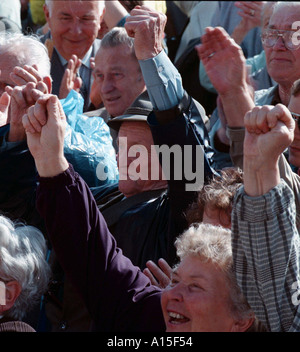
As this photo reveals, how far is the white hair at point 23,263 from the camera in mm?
3289

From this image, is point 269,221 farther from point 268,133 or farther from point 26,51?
point 26,51

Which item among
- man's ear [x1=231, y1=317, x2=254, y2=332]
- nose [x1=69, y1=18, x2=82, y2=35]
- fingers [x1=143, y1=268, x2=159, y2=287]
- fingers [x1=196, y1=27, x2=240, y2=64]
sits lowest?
fingers [x1=143, y1=268, x2=159, y2=287]

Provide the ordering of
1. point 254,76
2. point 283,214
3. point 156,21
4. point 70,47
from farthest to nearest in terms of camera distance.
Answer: point 70,47, point 254,76, point 156,21, point 283,214

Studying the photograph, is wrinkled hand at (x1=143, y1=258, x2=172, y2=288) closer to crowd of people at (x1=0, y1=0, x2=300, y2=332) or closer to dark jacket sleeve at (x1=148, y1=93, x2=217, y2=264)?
crowd of people at (x1=0, y1=0, x2=300, y2=332)

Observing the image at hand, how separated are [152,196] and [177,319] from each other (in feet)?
3.31

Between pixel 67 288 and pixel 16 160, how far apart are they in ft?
1.99

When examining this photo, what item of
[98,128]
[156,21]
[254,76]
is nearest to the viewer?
[156,21]

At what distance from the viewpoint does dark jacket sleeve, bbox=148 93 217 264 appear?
329 cm

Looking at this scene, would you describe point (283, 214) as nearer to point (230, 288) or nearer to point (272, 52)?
point (230, 288)

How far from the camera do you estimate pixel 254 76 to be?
16.4 ft

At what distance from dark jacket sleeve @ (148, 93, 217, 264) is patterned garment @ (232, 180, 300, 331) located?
30.1 inches

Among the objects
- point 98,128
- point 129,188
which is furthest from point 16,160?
point 98,128

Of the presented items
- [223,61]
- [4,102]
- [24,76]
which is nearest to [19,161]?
[24,76]

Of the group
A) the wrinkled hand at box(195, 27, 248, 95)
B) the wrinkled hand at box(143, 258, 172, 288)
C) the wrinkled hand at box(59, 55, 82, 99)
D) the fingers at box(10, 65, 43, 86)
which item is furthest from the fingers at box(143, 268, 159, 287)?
the wrinkled hand at box(59, 55, 82, 99)
